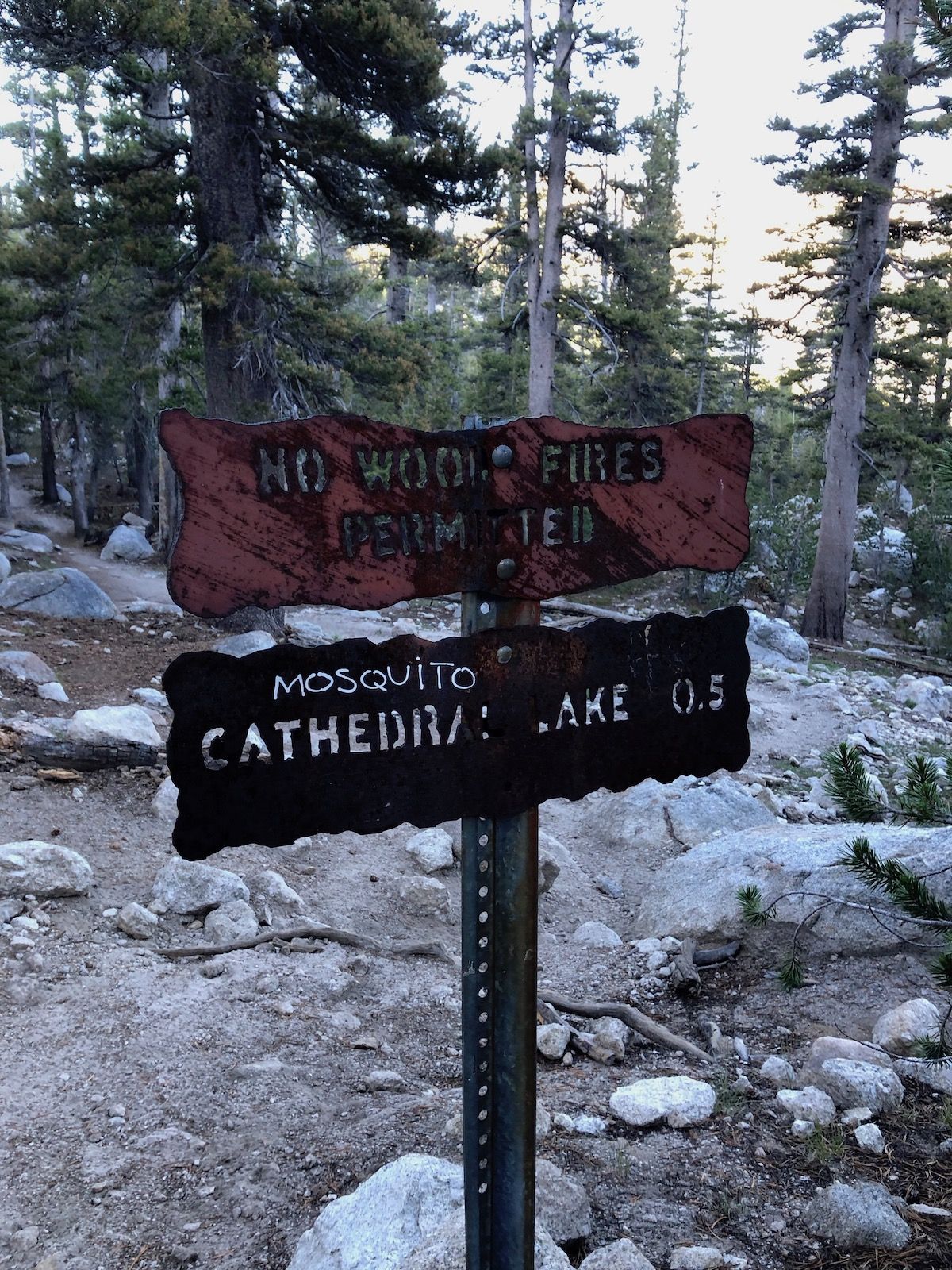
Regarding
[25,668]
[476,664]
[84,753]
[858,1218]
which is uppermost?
[476,664]

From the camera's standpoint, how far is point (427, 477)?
165cm

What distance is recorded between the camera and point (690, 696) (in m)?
1.90

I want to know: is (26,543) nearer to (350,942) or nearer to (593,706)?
(350,942)

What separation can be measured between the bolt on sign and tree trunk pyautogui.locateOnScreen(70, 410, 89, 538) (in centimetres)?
2169

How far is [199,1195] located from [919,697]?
10122mm

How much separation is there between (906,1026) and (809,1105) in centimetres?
55

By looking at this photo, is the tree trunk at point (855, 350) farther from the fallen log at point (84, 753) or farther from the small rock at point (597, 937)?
the fallen log at point (84, 753)

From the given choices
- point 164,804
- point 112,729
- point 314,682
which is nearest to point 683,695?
point 314,682

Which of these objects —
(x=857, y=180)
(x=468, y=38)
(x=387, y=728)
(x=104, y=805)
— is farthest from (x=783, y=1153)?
(x=468, y=38)

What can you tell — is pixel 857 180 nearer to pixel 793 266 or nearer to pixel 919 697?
pixel 793 266

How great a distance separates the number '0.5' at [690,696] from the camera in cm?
189

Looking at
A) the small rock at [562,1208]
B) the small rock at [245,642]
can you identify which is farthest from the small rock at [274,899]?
the small rock at [245,642]

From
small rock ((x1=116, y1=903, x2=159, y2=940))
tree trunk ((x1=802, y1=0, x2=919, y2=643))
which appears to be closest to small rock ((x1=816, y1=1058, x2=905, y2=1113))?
small rock ((x1=116, y1=903, x2=159, y2=940))

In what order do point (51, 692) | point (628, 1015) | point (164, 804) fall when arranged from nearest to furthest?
point (628, 1015) < point (164, 804) < point (51, 692)
